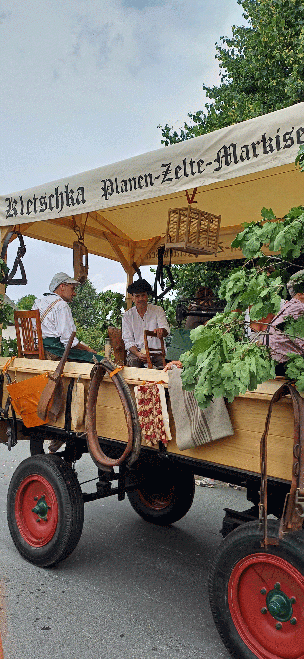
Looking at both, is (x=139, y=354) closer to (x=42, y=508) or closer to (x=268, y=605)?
(x=42, y=508)

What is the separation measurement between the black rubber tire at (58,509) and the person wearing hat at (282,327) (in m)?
1.91

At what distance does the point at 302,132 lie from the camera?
2701 millimetres

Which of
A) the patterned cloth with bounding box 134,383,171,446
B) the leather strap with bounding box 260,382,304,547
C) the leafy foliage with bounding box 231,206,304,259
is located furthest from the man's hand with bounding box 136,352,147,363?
the leather strap with bounding box 260,382,304,547

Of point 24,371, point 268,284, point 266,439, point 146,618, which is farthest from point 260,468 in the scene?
point 24,371

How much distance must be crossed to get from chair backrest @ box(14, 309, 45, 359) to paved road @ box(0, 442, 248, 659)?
149 cm

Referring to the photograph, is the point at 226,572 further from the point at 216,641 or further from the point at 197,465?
the point at 216,641

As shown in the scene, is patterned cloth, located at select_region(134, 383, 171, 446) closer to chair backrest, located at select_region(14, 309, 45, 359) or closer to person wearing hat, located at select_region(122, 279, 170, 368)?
chair backrest, located at select_region(14, 309, 45, 359)

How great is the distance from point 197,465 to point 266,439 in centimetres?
57

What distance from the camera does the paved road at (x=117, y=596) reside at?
282cm

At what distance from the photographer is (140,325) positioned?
627cm

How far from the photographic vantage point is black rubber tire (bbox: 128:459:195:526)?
4449 mm

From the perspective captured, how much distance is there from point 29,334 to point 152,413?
1.74 meters

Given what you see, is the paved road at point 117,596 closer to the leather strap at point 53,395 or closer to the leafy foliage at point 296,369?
the leather strap at point 53,395

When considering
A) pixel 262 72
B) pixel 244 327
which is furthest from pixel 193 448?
pixel 262 72
